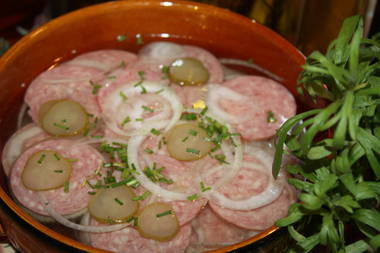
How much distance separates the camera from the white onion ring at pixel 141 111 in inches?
52.6

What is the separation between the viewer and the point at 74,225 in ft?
3.75

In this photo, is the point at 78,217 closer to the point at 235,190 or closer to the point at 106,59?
the point at 235,190

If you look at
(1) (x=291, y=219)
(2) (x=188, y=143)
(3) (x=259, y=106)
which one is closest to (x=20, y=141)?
(2) (x=188, y=143)

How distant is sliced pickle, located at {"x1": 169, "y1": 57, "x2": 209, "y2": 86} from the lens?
1465 mm

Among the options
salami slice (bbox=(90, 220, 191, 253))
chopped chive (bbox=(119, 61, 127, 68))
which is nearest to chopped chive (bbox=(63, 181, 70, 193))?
salami slice (bbox=(90, 220, 191, 253))

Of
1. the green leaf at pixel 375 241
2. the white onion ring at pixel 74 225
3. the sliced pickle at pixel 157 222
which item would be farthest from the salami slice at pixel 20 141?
the green leaf at pixel 375 241

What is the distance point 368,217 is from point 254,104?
608 mm

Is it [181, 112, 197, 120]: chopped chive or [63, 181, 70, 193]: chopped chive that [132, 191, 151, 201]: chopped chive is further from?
[181, 112, 197, 120]: chopped chive

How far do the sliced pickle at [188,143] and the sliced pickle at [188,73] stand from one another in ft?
0.62

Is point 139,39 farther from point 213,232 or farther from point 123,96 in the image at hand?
point 213,232

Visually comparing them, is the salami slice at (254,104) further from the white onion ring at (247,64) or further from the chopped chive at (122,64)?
the chopped chive at (122,64)

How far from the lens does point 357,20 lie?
945 mm

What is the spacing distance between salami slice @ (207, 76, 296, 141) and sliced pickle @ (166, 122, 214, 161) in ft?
0.36

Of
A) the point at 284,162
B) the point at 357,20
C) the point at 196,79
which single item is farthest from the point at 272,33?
the point at 357,20
